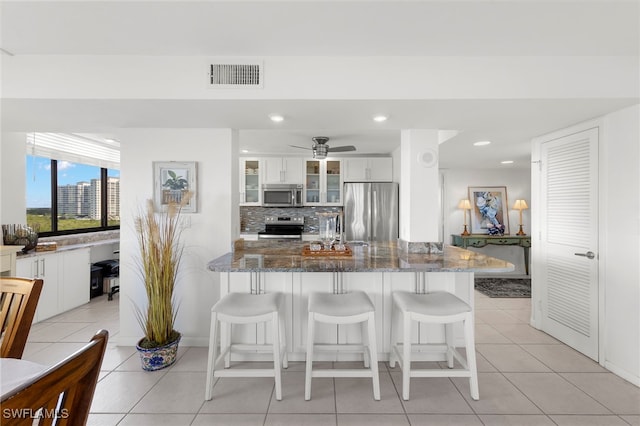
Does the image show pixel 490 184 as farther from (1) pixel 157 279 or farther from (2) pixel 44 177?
(2) pixel 44 177

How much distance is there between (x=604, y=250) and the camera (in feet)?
7.95

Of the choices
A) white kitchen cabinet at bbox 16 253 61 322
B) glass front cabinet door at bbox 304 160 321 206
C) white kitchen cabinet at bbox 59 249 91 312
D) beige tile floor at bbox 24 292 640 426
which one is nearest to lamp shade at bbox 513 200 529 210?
beige tile floor at bbox 24 292 640 426

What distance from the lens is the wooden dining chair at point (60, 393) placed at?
56cm

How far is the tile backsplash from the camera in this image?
17.6ft

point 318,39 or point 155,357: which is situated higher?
point 318,39

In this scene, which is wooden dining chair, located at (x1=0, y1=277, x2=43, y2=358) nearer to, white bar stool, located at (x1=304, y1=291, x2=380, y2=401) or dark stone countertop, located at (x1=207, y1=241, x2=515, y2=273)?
dark stone countertop, located at (x1=207, y1=241, x2=515, y2=273)

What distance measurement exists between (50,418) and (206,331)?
7.61 feet

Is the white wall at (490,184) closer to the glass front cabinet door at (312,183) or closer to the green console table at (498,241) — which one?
the green console table at (498,241)

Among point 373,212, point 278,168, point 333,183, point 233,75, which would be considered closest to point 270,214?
point 278,168

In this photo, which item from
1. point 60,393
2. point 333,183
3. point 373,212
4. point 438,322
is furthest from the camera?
point 333,183

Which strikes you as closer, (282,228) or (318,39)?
(318,39)

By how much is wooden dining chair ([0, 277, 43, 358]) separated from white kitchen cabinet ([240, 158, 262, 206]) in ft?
12.4

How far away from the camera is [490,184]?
5891mm

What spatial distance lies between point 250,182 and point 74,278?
2.76 meters
